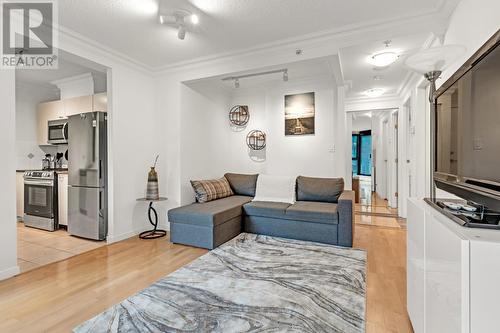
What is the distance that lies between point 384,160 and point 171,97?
583 cm

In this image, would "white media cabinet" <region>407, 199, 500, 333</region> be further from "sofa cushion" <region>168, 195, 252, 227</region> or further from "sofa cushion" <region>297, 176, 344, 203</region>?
"sofa cushion" <region>297, 176, 344, 203</region>

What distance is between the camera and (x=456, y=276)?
89 centimetres

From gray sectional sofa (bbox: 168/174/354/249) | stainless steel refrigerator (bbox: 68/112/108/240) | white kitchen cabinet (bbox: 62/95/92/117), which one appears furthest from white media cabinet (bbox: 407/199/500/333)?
white kitchen cabinet (bbox: 62/95/92/117)

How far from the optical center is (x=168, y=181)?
3906 mm

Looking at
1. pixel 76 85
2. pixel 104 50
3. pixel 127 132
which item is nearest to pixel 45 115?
pixel 76 85

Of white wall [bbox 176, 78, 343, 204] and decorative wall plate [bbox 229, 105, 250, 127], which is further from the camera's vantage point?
decorative wall plate [bbox 229, 105, 250, 127]

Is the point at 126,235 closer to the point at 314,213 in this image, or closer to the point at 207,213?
the point at 207,213

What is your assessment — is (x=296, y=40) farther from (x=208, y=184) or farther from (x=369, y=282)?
(x=369, y=282)

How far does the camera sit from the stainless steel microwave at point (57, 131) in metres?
4.30

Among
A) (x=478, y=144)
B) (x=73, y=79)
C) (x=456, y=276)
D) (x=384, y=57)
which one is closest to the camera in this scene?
(x=456, y=276)

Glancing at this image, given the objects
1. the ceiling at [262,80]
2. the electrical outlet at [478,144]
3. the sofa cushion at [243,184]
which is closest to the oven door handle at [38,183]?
the ceiling at [262,80]

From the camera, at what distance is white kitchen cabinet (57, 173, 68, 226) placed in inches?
153

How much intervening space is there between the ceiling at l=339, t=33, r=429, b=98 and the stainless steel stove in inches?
180

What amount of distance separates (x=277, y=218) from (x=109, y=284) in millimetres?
2045
